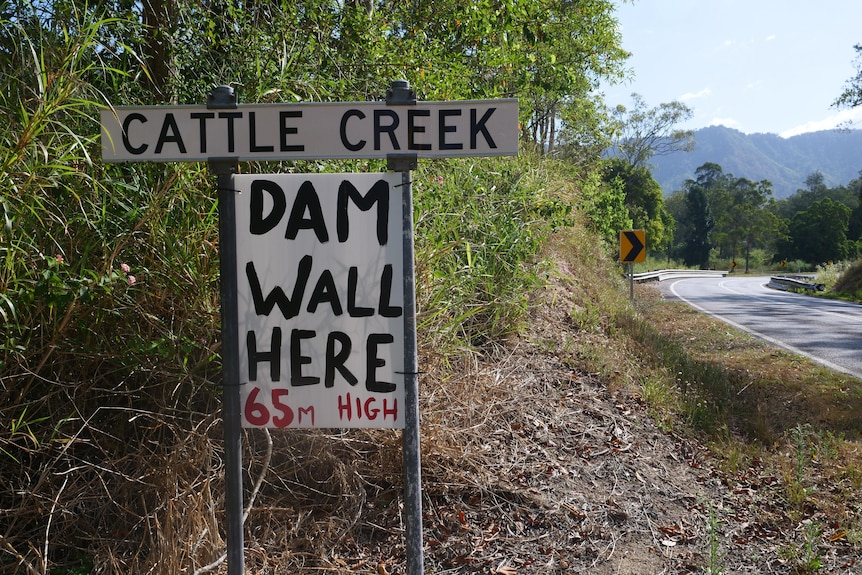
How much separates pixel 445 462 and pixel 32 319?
2.21m

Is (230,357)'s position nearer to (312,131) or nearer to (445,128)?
(312,131)

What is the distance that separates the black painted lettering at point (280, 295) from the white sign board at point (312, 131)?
39 cm

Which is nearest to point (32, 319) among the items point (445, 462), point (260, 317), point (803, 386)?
point (260, 317)

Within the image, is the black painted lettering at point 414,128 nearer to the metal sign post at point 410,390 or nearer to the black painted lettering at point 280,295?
the metal sign post at point 410,390

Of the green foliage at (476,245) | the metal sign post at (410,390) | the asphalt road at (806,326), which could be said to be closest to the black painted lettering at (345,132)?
the metal sign post at (410,390)

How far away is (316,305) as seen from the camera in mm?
2453

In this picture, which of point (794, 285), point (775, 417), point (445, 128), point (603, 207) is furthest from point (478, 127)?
point (794, 285)

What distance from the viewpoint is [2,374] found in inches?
117

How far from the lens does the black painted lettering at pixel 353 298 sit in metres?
2.44

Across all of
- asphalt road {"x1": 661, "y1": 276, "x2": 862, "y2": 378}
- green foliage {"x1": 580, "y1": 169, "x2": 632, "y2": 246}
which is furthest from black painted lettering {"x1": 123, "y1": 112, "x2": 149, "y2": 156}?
asphalt road {"x1": 661, "y1": 276, "x2": 862, "y2": 378}

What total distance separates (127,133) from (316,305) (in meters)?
0.88

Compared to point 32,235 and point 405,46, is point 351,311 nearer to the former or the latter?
point 32,235

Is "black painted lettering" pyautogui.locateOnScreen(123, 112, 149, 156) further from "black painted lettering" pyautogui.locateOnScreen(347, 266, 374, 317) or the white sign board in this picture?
"black painted lettering" pyautogui.locateOnScreen(347, 266, 374, 317)

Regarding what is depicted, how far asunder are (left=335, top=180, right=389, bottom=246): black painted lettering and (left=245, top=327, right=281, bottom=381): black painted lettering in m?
0.47
